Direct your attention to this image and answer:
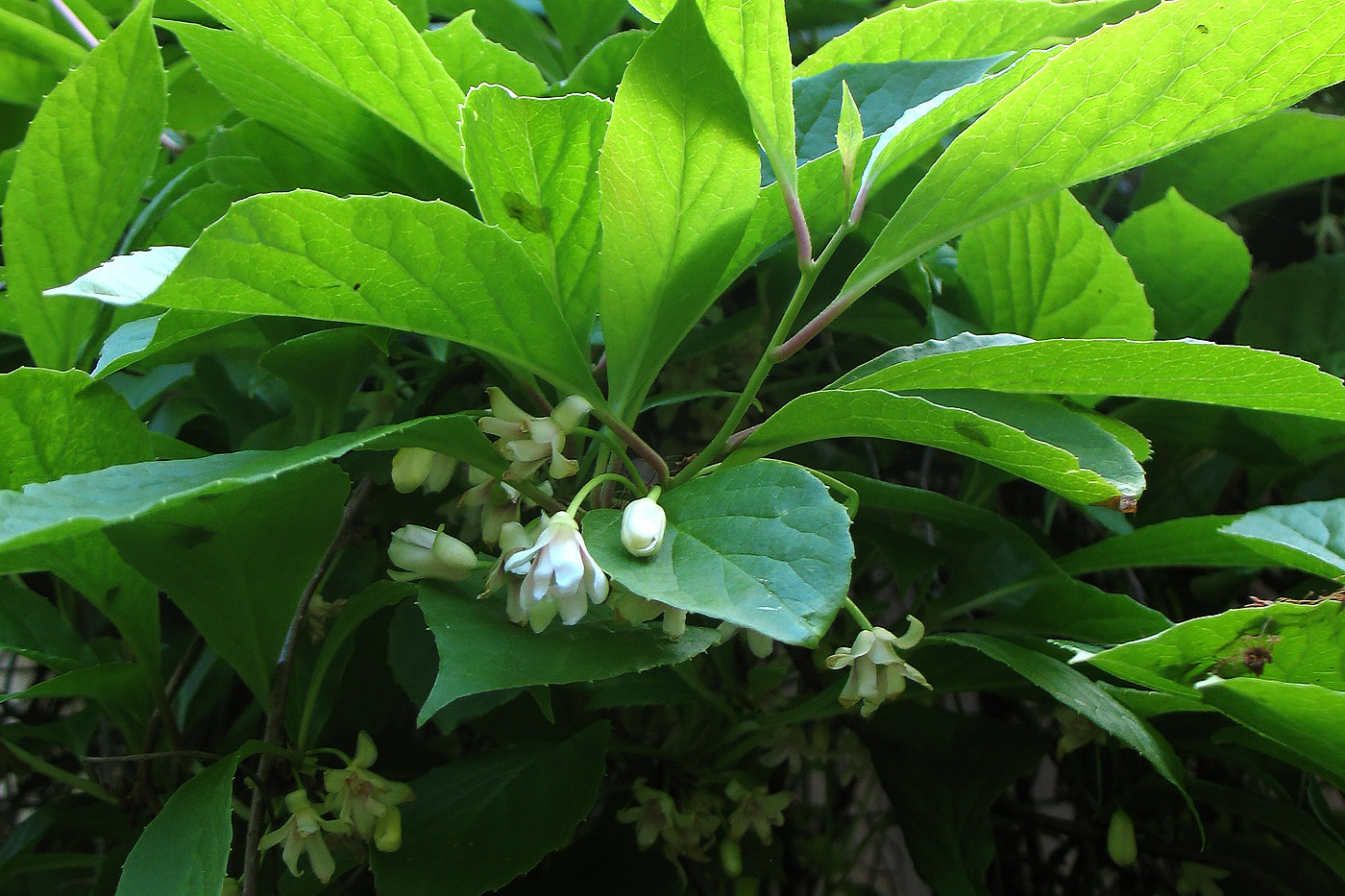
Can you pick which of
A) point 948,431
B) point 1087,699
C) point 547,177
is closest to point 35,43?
point 547,177

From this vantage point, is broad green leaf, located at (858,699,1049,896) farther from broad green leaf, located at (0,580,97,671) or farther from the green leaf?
broad green leaf, located at (0,580,97,671)

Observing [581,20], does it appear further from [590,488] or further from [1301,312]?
[1301,312]

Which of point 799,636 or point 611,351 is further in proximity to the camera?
point 611,351

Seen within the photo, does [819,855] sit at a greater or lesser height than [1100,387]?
lesser

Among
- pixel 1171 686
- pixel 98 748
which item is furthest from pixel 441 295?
pixel 98 748

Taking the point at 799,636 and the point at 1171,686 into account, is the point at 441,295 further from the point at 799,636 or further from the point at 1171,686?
the point at 1171,686

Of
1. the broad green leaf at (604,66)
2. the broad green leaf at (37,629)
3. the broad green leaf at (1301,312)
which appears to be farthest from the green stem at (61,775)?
the broad green leaf at (1301,312)

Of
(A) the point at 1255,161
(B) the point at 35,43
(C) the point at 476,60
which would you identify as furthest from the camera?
(A) the point at 1255,161

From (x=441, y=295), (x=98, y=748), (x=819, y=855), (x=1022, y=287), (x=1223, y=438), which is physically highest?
(x=441, y=295)
